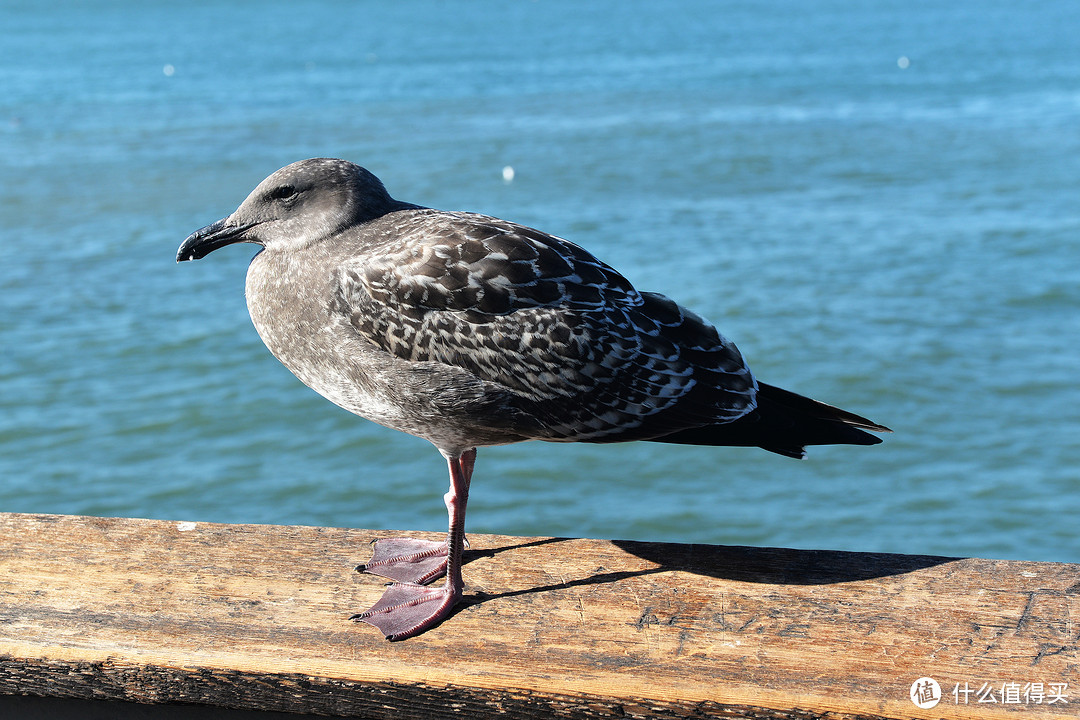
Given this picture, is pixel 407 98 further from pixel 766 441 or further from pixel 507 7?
Result: pixel 507 7

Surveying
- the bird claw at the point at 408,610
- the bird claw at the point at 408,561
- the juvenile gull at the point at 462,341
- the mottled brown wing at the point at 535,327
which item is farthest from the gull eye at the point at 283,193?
the bird claw at the point at 408,610

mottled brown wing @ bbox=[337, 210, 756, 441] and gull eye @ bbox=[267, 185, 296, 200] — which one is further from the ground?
gull eye @ bbox=[267, 185, 296, 200]

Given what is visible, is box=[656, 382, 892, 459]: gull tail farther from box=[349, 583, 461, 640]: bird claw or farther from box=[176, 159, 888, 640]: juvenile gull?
box=[349, 583, 461, 640]: bird claw

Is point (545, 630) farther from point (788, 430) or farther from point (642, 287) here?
point (642, 287)

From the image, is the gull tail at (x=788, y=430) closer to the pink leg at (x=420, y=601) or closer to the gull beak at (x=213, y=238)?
the pink leg at (x=420, y=601)

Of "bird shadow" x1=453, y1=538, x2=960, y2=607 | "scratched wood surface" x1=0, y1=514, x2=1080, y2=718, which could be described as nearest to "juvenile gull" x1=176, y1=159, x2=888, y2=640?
"scratched wood surface" x1=0, y1=514, x2=1080, y2=718

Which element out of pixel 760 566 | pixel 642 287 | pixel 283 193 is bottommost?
pixel 760 566

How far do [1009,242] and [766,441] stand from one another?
1356 cm

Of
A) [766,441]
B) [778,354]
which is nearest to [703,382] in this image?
[766,441]

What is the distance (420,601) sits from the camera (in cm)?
327

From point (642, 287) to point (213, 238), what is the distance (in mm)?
9298

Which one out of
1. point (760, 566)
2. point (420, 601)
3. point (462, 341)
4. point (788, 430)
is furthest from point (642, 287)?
point (420, 601)

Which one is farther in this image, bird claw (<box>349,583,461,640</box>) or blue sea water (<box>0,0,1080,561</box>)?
blue sea water (<box>0,0,1080,561</box>)

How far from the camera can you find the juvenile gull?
11.2ft
